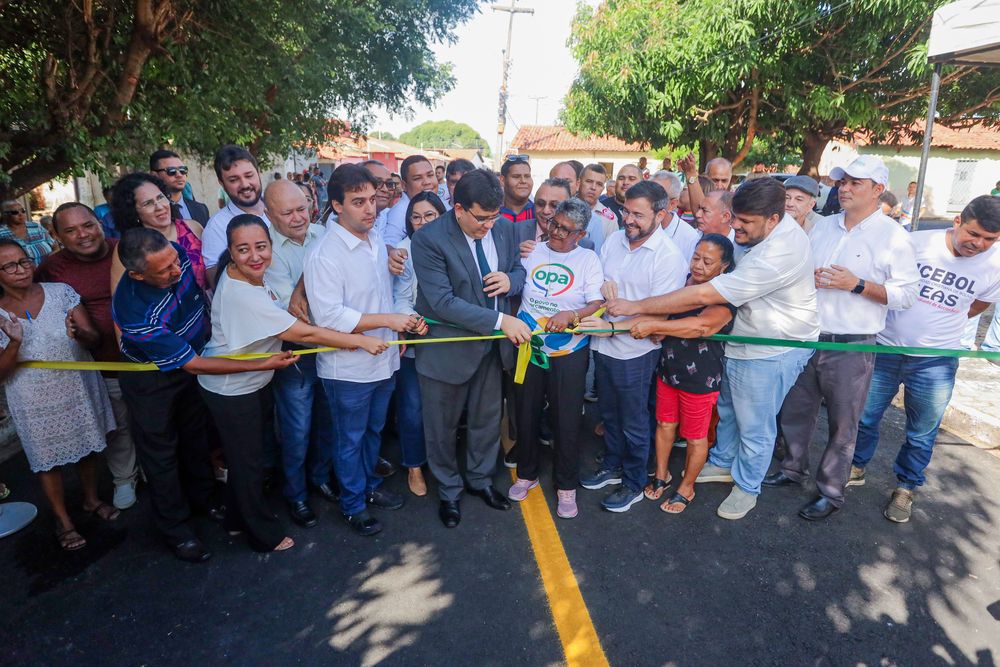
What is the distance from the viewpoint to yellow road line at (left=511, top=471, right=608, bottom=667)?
101 inches

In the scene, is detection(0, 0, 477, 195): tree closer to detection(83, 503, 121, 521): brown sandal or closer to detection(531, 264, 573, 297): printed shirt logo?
detection(83, 503, 121, 521): brown sandal

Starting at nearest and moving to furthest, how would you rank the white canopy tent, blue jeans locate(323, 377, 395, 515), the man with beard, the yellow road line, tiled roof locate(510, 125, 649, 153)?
the yellow road line, blue jeans locate(323, 377, 395, 515), the white canopy tent, the man with beard, tiled roof locate(510, 125, 649, 153)

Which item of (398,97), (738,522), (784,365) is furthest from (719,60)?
(738,522)

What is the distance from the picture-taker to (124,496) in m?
3.69

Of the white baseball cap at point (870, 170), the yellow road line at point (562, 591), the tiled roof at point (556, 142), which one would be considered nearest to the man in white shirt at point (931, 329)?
the white baseball cap at point (870, 170)

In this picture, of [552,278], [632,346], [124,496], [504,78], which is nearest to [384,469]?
[124,496]

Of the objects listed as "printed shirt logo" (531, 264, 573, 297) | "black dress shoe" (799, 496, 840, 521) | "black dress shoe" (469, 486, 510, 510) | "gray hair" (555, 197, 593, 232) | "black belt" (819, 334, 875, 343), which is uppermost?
"gray hair" (555, 197, 593, 232)

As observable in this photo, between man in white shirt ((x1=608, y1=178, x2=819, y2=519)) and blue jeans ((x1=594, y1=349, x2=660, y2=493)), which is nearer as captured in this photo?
man in white shirt ((x1=608, y1=178, x2=819, y2=519))

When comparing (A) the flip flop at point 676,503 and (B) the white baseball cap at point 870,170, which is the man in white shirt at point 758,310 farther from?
(B) the white baseball cap at point 870,170

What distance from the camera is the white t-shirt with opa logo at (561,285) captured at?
11.3 ft

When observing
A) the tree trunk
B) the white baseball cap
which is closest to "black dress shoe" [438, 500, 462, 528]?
the white baseball cap

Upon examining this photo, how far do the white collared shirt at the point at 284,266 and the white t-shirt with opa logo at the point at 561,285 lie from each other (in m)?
1.36

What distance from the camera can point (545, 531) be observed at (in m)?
3.46

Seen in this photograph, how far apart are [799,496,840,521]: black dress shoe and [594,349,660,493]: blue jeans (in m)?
1.02
